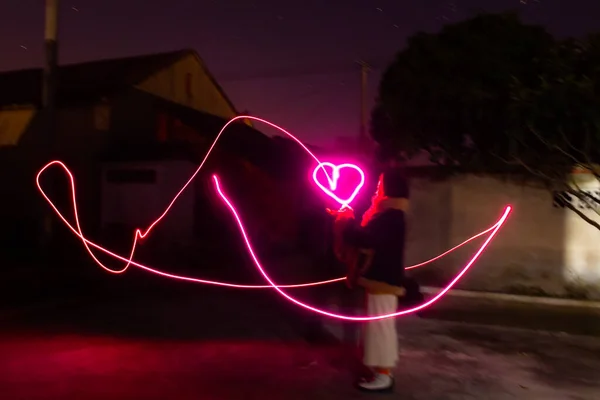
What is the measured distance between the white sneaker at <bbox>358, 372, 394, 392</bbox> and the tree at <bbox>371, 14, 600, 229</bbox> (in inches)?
252

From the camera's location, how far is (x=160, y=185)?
68.7 feet

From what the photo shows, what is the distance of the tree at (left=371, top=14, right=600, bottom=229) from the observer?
11.1 m

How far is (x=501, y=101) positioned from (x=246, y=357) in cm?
719

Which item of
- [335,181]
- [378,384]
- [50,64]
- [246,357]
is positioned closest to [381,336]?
[378,384]

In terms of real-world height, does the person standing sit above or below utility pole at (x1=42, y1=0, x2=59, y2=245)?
below

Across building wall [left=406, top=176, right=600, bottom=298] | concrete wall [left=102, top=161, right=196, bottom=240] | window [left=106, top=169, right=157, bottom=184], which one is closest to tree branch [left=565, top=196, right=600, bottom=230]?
building wall [left=406, top=176, right=600, bottom=298]

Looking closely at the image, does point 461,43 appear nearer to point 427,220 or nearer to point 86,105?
point 427,220

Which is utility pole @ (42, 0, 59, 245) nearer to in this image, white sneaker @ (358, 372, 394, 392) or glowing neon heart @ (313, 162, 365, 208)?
glowing neon heart @ (313, 162, 365, 208)

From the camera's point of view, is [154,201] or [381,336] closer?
[381,336]

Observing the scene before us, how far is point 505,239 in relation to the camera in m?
12.9

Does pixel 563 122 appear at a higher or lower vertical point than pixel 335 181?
higher

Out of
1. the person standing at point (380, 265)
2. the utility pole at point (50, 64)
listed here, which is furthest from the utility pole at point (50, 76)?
the person standing at point (380, 265)

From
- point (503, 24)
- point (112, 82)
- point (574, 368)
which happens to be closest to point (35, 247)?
point (112, 82)

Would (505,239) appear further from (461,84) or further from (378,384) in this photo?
(378,384)
